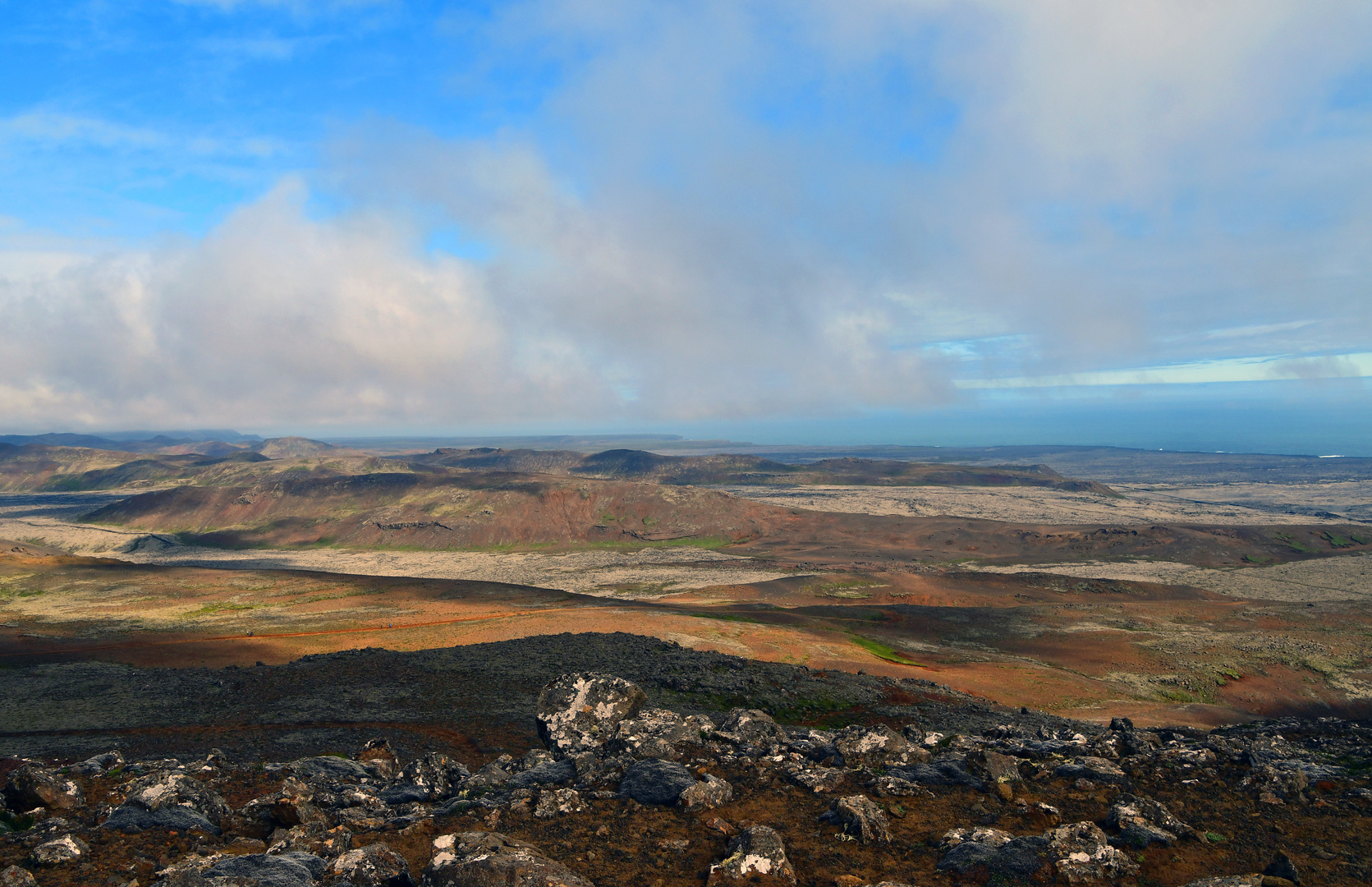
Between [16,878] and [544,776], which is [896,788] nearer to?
[544,776]

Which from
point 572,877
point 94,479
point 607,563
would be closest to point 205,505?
point 607,563

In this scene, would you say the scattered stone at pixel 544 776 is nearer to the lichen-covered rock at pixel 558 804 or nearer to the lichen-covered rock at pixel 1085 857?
the lichen-covered rock at pixel 558 804

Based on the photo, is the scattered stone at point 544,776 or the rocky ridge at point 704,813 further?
the scattered stone at point 544,776

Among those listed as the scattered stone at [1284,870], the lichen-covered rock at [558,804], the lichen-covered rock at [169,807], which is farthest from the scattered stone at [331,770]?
the scattered stone at [1284,870]

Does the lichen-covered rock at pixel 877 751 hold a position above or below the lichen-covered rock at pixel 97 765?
above

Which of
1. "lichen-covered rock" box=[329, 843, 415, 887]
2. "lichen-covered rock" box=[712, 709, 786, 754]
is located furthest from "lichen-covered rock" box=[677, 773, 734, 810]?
"lichen-covered rock" box=[329, 843, 415, 887]

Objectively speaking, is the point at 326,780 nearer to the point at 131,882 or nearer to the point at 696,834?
the point at 131,882

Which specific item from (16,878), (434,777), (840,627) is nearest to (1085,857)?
(434,777)
